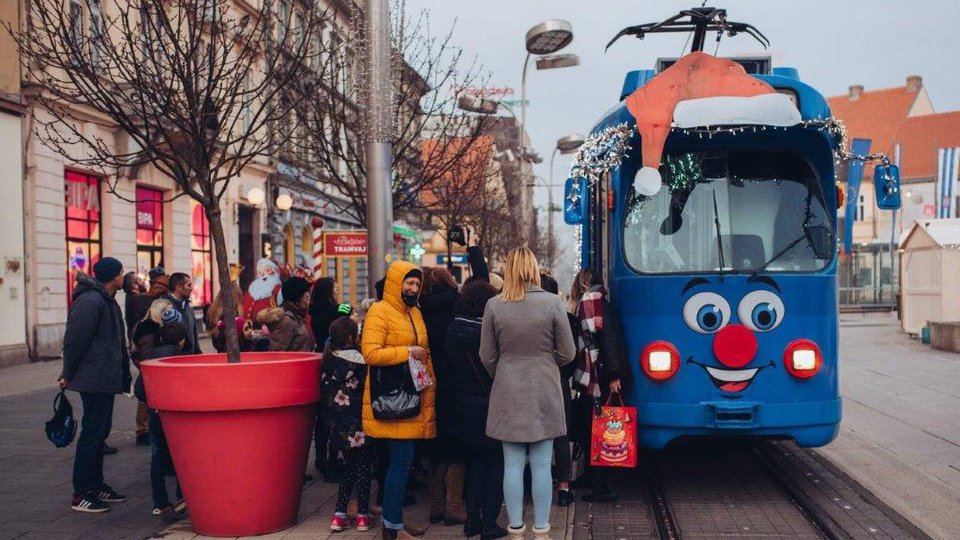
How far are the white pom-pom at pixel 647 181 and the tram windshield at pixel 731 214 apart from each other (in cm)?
31

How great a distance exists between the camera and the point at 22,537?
6258 mm

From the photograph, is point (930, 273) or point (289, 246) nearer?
point (930, 273)

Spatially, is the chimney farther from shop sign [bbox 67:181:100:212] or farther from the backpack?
the backpack

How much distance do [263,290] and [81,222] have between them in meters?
11.5

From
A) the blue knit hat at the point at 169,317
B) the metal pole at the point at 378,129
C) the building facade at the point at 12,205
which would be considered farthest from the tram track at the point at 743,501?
the building facade at the point at 12,205

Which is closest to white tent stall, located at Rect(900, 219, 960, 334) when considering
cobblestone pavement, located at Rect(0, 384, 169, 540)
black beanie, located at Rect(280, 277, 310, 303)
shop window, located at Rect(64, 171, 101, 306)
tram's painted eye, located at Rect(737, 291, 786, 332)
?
tram's painted eye, located at Rect(737, 291, 786, 332)

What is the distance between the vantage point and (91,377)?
22.8 ft

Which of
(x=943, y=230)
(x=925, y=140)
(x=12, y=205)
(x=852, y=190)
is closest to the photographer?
(x=12, y=205)

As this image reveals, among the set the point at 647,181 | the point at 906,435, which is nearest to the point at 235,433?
the point at 647,181

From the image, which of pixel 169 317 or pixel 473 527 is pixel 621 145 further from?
pixel 169 317

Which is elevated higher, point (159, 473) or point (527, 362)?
point (527, 362)

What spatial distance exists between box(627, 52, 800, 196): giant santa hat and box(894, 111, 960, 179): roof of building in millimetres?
74866

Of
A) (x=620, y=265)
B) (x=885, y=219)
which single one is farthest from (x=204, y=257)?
(x=885, y=219)

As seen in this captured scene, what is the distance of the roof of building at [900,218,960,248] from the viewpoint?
2225 cm
